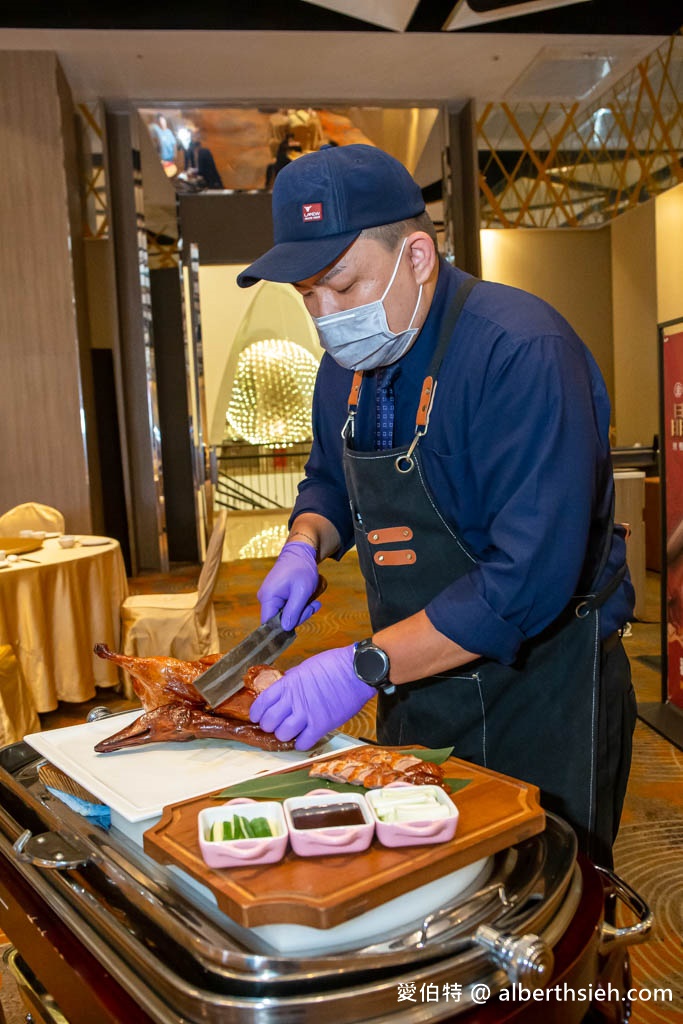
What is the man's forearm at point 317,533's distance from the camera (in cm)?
162

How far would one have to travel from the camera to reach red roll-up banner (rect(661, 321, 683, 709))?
3.57 m

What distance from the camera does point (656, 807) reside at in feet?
9.95

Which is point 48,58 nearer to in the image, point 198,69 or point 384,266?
point 198,69

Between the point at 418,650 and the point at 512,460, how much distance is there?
281 mm

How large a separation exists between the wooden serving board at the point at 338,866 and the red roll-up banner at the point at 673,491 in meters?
3.01

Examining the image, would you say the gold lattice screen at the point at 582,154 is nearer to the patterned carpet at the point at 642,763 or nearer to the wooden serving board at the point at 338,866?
the patterned carpet at the point at 642,763

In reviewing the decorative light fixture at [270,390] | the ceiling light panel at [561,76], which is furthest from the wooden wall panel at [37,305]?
the ceiling light panel at [561,76]

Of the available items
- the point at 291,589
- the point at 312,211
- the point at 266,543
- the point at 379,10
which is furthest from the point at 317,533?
the point at 266,543

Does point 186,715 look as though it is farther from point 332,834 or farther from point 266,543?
point 266,543

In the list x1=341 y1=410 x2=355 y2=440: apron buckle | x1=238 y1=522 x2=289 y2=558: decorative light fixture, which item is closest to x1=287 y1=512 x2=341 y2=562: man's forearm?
x1=341 y1=410 x2=355 y2=440: apron buckle

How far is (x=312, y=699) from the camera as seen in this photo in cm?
113

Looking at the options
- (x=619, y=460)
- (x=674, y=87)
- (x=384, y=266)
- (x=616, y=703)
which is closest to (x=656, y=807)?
(x=616, y=703)

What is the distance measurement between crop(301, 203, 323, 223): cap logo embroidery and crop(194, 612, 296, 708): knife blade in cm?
59

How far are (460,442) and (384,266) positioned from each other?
10.9 inches
